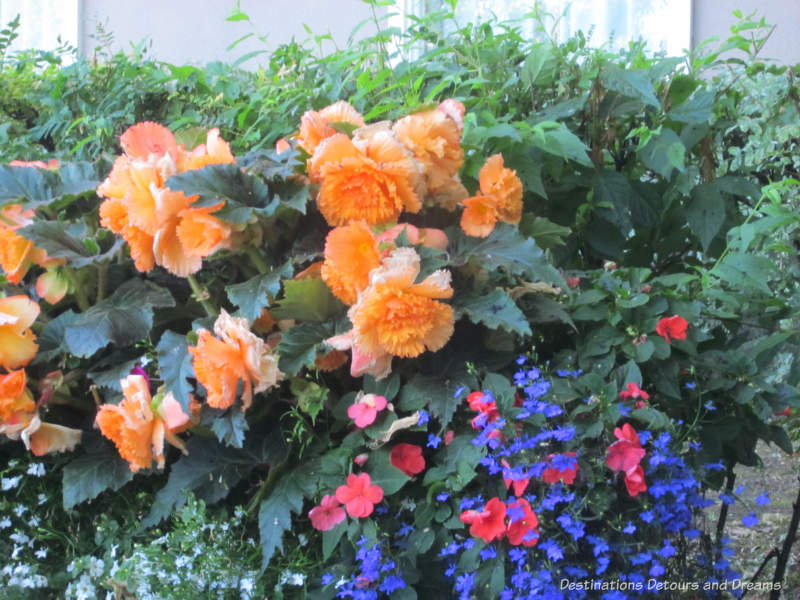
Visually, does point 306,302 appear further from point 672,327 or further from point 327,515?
point 672,327

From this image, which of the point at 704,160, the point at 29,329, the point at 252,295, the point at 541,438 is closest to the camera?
the point at 541,438

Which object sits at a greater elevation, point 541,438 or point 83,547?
point 541,438

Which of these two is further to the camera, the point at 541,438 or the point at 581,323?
the point at 581,323

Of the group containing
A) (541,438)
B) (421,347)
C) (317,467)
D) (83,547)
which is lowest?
(83,547)

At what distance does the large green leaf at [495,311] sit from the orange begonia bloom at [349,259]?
0.56 feet

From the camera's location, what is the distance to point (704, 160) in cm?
202

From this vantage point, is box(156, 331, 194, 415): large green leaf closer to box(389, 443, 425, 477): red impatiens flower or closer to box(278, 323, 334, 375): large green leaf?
box(278, 323, 334, 375): large green leaf

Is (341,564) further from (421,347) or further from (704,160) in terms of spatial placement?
(704,160)

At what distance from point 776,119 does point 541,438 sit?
1.06 m

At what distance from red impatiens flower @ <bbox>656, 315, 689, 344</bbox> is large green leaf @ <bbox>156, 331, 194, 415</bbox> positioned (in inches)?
31.7

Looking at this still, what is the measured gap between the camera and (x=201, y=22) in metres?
5.39

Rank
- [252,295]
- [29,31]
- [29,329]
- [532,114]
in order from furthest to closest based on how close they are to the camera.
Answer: [29,31] < [532,114] < [29,329] < [252,295]

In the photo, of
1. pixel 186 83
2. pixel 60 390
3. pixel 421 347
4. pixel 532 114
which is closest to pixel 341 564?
pixel 421 347

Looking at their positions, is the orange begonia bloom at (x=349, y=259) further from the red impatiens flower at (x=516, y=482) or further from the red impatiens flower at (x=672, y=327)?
the red impatiens flower at (x=672, y=327)
